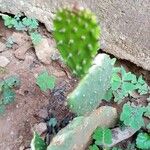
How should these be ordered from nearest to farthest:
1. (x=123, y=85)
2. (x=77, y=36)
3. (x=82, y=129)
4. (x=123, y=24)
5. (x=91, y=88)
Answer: (x=77, y=36) < (x=91, y=88) < (x=82, y=129) < (x=123, y=85) < (x=123, y=24)

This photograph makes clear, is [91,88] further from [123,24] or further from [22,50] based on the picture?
[22,50]

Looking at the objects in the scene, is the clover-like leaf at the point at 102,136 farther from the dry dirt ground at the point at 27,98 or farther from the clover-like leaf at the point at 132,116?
the dry dirt ground at the point at 27,98

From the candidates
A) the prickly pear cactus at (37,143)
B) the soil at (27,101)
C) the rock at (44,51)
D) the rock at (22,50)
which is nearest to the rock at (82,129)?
the prickly pear cactus at (37,143)

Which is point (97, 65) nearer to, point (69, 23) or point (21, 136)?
point (69, 23)

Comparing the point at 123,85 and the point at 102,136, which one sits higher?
the point at 123,85

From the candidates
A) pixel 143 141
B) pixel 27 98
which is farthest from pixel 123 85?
pixel 27 98

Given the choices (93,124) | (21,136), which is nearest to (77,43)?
(93,124)
